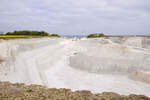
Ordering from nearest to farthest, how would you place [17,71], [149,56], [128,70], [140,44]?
[17,71] < [128,70] < [149,56] < [140,44]

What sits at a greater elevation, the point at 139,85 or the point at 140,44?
the point at 140,44

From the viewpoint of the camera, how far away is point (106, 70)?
719 inches

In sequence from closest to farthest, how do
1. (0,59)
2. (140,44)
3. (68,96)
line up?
(68,96), (0,59), (140,44)

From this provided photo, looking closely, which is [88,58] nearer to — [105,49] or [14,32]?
[105,49]

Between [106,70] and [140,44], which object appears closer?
[106,70]

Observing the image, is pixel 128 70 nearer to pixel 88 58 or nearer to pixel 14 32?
pixel 88 58

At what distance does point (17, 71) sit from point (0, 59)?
2.66m

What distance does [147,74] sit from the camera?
14562 millimetres

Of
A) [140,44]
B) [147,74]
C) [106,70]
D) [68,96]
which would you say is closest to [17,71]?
[68,96]

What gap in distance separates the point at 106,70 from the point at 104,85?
19.0 ft

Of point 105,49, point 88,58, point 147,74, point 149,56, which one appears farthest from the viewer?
point 105,49

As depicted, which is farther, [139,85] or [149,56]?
[149,56]

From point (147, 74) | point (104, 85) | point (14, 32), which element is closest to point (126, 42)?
point (147, 74)

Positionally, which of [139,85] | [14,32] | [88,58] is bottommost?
[139,85]
